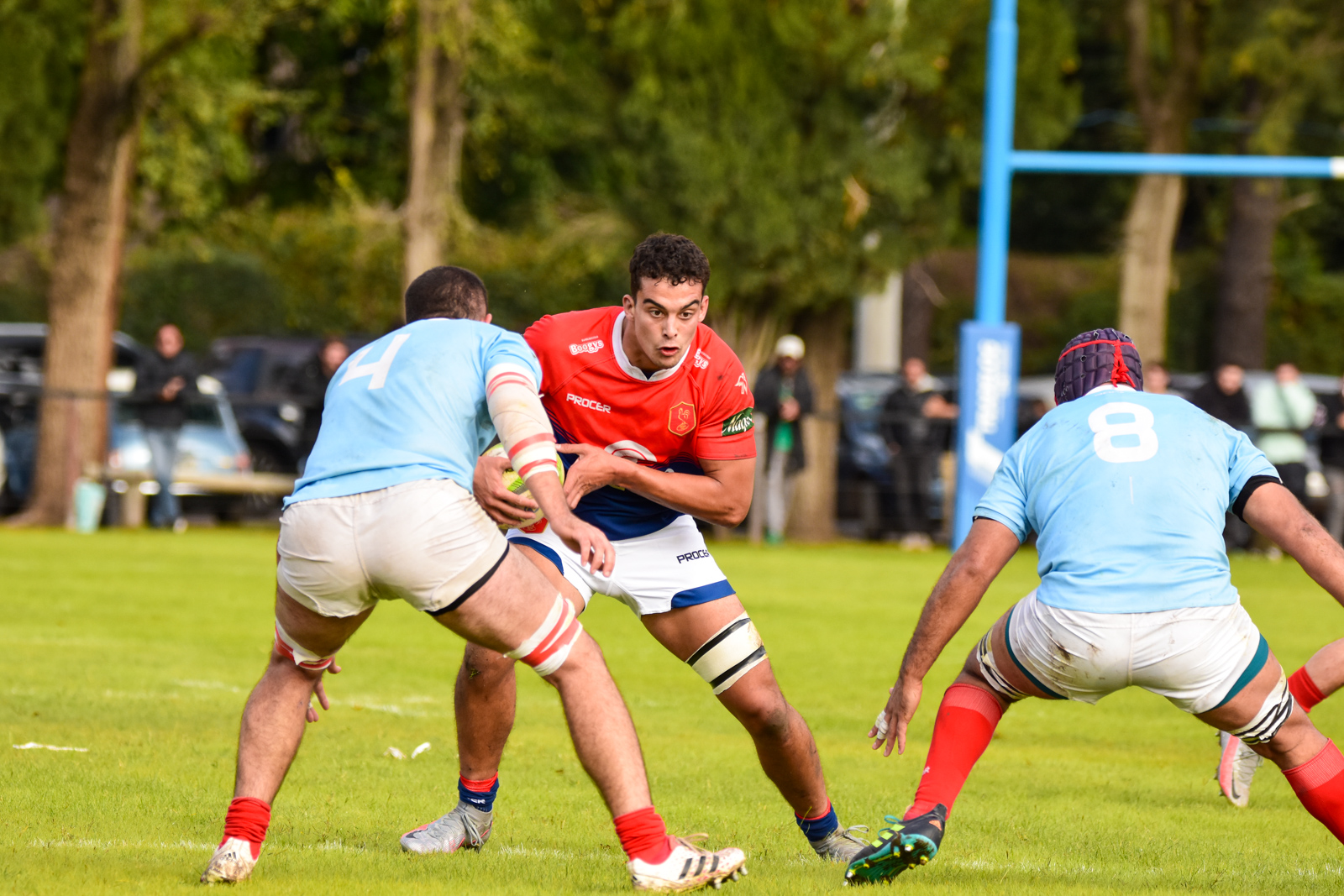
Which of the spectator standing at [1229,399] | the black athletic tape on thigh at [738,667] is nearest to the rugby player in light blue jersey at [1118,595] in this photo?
the black athletic tape on thigh at [738,667]

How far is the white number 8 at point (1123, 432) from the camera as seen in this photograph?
4883mm

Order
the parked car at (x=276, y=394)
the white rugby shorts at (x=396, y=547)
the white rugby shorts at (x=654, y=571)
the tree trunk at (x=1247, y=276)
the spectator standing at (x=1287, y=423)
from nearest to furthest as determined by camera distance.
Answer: the white rugby shorts at (x=396, y=547) < the white rugby shorts at (x=654, y=571) < the spectator standing at (x=1287, y=423) < the parked car at (x=276, y=394) < the tree trunk at (x=1247, y=276)

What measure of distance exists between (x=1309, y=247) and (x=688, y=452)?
3410cm

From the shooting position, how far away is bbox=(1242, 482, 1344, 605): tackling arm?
16.1ft

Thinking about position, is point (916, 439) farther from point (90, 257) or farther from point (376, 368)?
point (376, 368)

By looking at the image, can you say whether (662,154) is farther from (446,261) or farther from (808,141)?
(446,261)

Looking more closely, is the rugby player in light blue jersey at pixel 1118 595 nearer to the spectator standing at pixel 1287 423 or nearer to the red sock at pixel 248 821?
the red sock at pixel 248 821

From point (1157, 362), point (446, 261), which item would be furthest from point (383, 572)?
point (446, 261)

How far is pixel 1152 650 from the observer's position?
477cm

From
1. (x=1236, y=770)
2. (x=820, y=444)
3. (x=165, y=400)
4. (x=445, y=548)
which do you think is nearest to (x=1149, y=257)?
(x=820, y=444)

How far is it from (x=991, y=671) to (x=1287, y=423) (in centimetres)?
1524

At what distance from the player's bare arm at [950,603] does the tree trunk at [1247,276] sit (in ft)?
81.1

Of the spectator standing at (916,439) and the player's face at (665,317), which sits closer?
the player's face at (665,317)

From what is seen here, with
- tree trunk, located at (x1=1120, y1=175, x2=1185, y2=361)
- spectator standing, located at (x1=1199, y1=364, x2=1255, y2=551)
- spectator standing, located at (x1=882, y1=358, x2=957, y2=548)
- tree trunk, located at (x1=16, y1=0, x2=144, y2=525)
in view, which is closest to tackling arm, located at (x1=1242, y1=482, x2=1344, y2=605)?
spectator standing, located at (x1=1199, y1=364, x2=1255, y2=551)
